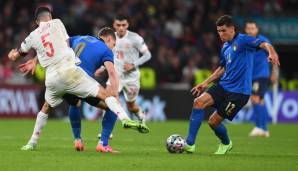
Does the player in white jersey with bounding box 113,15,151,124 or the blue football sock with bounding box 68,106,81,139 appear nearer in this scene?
the blue football sock with bounding box 68,106,81,139

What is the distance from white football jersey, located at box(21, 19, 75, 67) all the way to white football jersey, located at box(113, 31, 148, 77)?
524cm

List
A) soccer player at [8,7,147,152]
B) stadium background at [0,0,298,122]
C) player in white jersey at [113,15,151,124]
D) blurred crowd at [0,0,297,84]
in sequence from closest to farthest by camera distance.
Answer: soccer player at [8,7,147,152] → player in white jersey at [113,15,151,124] → stadium background at [0,0,298,122] → blurred crowd at [0,0,297,84]

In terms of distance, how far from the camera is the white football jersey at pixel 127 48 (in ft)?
57.1

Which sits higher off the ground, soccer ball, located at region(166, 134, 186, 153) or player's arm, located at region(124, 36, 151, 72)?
player's arm, located at region(124, 36, 151, 72)

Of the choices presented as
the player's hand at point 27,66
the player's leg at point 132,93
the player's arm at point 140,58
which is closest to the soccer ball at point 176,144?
the player's hand at point 27,66

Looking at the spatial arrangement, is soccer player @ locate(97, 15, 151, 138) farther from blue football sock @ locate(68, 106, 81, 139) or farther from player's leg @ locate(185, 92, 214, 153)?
player's leg @ locate(185, 92, 214, 153)

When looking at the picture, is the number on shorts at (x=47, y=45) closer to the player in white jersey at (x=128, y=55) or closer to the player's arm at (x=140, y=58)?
the player in white jersey at (x=128, y=55)

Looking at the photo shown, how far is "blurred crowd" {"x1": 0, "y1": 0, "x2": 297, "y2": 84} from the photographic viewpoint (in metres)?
25.5

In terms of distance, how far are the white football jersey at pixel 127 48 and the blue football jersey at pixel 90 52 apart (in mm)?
4888

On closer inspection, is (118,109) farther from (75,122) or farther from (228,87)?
(228,87)

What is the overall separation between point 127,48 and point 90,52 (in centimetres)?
523

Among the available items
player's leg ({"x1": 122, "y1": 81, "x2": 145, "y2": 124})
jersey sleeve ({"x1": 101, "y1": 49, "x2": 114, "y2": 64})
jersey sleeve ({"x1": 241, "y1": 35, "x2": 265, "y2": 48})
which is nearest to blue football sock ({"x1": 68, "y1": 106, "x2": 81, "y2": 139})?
jersey sleeve ({"x1": 101, "y1": 49, "x2": 114, "y2": 64})

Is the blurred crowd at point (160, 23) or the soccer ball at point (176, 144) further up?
the blurred crowd at point (160, 23)

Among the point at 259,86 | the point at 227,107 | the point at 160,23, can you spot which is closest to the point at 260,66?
the point at 259,86
